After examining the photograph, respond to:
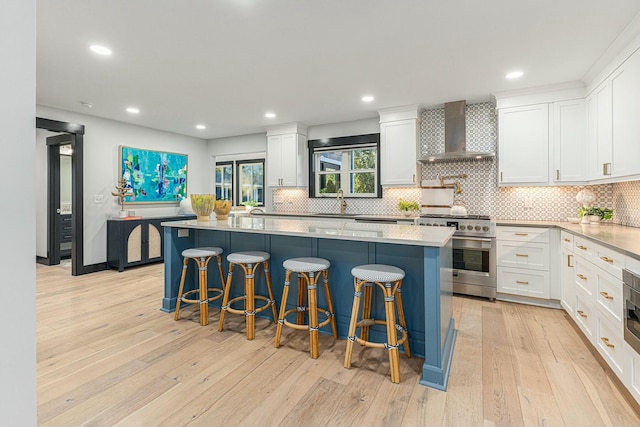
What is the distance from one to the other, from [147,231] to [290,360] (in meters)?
4.15

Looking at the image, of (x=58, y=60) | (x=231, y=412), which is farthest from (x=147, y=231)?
(x=231, y=412)

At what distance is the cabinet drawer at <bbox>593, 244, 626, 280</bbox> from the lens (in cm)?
193

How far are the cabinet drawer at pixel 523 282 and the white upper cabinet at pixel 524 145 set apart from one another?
1048mm

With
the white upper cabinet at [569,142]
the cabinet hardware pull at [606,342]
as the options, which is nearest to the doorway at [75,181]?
the cabinet hardware pull at [606,342]

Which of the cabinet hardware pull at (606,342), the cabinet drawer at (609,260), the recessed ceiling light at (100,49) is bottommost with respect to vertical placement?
the cabinet hardware pull at (606,342)

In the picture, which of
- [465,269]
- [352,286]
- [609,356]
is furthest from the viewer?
[465,269]

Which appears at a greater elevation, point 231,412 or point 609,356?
point 609,356

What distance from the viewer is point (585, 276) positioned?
8.39 ft

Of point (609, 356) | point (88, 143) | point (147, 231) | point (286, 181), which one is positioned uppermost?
point (88, 143)

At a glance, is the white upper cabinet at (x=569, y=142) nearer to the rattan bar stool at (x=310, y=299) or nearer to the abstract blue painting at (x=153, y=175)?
the rattan bar stool at (x=310, y=299)

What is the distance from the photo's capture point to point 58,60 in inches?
117

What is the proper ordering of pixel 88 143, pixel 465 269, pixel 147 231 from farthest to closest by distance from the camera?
pixel 147 231
pixel 88 143
pixel 465 269

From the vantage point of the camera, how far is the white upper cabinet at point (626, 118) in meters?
2.45

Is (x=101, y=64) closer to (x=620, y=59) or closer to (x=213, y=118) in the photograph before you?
(x=213, y=118)
